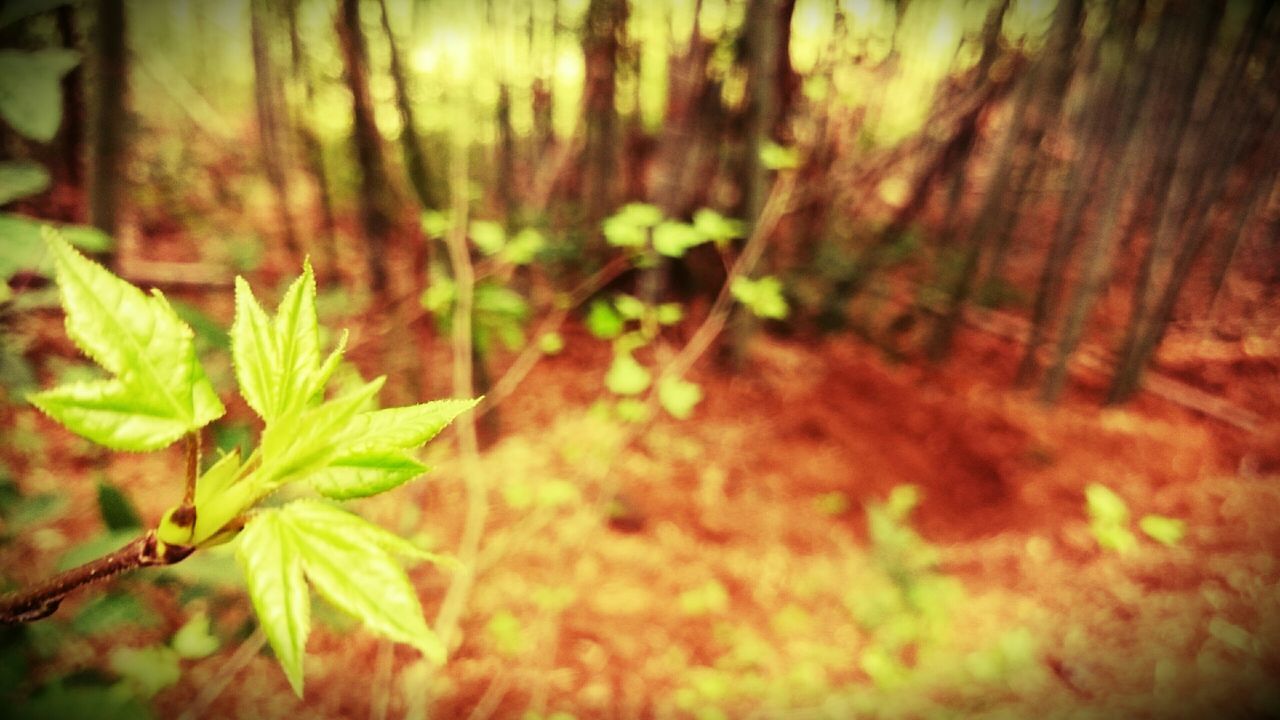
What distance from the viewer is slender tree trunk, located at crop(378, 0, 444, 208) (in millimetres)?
2287

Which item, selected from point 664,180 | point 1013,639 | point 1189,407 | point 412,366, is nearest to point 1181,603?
point 1013,639

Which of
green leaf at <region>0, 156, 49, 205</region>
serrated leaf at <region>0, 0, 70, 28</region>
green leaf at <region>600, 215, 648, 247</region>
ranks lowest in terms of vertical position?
green leaf at <region>600, 215, 648, 247</region>

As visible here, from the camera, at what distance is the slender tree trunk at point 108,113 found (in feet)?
5.08

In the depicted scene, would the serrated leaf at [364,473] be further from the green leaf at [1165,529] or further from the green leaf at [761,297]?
the green leaf at [1165,529]

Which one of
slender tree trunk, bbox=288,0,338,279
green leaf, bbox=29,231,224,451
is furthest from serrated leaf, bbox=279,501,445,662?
slender tree trunk, bbox=288,0,338,279

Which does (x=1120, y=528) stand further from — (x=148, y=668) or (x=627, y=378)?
(x=148, y=668)

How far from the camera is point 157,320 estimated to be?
40cm

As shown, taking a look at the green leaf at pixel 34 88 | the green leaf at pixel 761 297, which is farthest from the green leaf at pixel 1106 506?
the green leaf at pixel 34 88

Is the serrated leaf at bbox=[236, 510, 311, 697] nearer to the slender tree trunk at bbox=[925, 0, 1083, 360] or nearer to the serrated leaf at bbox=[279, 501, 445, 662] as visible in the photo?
the serrated leaf at bbox=[279, 501, 445, 662]

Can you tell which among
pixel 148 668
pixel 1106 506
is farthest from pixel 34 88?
pixel 1106 506

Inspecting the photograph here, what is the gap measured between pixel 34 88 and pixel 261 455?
2.40ft

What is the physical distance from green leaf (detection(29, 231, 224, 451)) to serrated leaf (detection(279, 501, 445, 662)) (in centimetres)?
10

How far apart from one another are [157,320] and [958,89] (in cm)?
531

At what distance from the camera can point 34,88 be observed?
2.39ft
